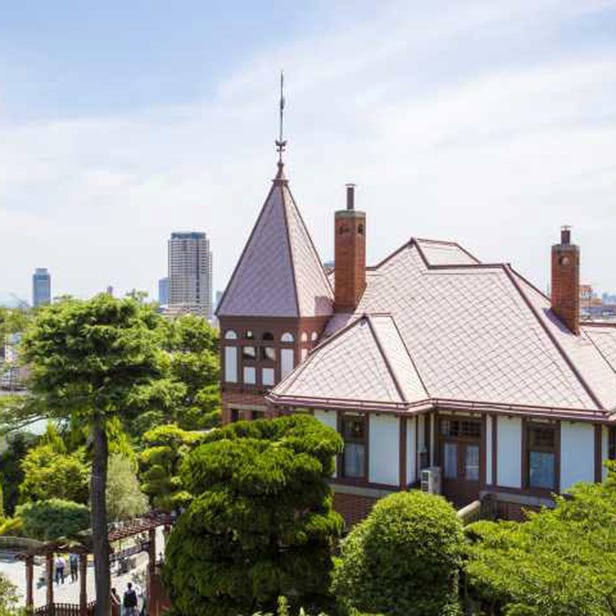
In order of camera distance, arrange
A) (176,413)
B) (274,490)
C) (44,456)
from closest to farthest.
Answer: (274,490) < (44,456) < (176,413)

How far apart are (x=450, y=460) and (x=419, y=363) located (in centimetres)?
289

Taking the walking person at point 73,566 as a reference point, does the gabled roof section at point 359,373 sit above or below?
above

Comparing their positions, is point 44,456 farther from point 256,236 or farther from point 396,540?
point 396,540

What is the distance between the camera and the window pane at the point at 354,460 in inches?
804

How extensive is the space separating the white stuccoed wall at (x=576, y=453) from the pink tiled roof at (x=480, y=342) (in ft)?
1.98

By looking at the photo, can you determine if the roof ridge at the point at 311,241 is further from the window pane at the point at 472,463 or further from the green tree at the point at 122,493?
the green tree at the point at 122,493

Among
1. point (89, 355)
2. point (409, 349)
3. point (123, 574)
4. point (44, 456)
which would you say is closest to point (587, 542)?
point (409, 349)

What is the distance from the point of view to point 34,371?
2145cm

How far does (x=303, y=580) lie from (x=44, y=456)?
2148 cm

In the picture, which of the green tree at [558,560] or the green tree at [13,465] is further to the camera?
the green tree at [13,465]

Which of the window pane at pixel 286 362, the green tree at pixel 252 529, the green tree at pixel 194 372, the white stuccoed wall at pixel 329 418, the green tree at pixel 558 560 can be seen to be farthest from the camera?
the green tree at pixel 194 372

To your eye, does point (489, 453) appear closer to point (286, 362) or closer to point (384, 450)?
point (384, 450)

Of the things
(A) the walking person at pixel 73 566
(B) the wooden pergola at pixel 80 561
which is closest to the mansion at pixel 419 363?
(B) the wooden pergola at pixel 80 561

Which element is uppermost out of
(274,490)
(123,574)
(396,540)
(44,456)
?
(274,490)
